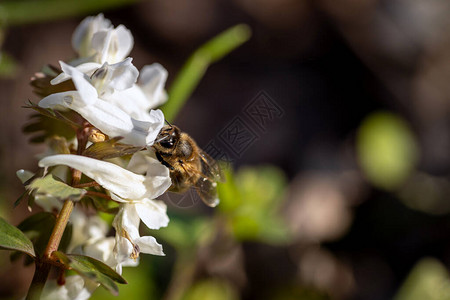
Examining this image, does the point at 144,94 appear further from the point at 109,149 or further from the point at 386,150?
the point at 386,150

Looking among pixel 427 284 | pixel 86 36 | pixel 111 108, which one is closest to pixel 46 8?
pixel 86 36

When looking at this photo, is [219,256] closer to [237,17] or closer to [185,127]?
[185,127]

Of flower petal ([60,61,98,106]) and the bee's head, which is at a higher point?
flower petal ([60,61,98,106])

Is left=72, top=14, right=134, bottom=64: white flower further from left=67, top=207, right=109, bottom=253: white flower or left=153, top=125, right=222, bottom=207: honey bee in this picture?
left=67, top=207, right=109, bottom=253: white flower

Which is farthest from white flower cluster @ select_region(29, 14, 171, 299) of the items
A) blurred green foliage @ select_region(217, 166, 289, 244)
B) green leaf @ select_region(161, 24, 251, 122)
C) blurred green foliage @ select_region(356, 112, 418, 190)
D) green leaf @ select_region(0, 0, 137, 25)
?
blurred green foliage @ select_region(356, 112, 418, 190)

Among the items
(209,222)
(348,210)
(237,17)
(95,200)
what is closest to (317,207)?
(348,210)
